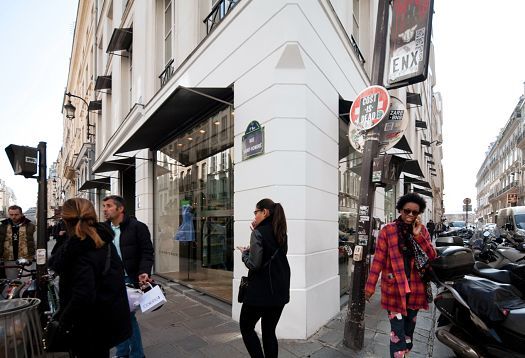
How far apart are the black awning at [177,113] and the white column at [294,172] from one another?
2.19 feet

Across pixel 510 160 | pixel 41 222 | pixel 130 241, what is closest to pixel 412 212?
pixel 130 241

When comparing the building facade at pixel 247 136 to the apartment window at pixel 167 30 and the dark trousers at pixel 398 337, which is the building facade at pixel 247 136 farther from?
the dark trousers at pixel 398 337

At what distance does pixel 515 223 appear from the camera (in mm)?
18641

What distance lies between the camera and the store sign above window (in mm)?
5094

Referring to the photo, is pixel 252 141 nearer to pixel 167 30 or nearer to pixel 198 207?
pixel 198 207

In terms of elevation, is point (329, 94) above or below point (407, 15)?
below

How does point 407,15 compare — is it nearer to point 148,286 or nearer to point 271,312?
point 271,312

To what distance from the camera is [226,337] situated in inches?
183

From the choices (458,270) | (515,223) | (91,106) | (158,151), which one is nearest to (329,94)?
(458,270)

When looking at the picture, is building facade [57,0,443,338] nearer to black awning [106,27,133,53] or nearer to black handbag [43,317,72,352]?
black awning [106,27,133,53]

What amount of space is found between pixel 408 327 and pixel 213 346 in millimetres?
2273

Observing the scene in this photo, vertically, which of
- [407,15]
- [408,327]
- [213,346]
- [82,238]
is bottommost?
[213,346]

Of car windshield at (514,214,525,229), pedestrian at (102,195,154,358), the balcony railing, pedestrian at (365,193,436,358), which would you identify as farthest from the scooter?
car windshield at (514,214,525,229)

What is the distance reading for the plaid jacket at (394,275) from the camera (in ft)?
10.8
